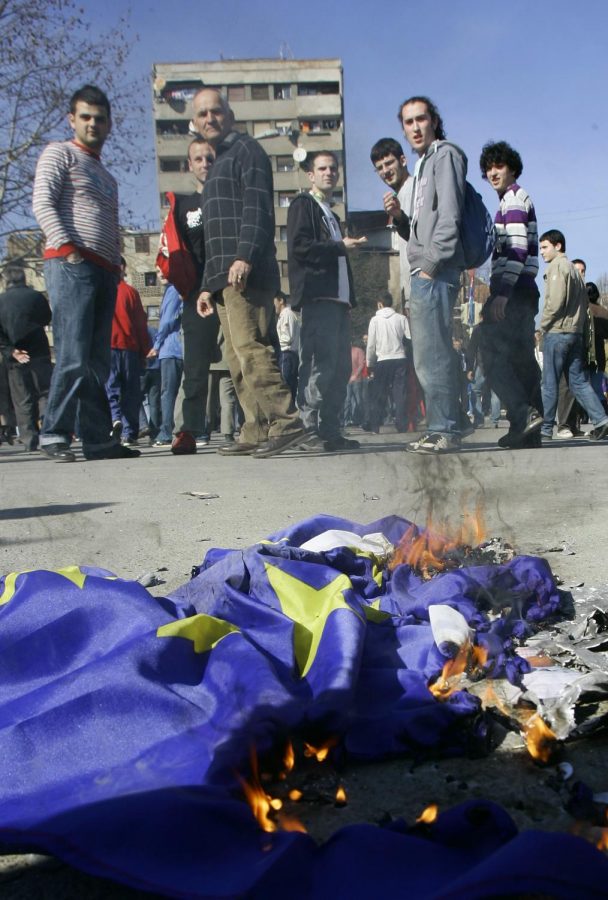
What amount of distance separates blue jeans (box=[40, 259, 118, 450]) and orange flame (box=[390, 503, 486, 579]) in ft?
8.21

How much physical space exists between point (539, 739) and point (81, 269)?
365 centimetres

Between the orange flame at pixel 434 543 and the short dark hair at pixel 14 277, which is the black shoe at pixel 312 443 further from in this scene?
the short dark hair at pixel 14 277

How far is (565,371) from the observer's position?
830 centimetres

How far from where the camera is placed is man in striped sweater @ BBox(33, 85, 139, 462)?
3463mm

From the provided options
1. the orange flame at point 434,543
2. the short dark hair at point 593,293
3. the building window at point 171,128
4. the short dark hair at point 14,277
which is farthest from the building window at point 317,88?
the short dark hair at point 593,293

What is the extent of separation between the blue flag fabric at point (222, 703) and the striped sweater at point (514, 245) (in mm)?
2435

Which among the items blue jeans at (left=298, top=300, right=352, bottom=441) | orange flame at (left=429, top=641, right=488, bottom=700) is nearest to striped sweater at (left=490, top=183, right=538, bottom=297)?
blue jeans at (left=298, top=300, right=352, bottom=441)

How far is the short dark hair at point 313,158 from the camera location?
2.99m

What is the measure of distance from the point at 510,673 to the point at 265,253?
2.80m

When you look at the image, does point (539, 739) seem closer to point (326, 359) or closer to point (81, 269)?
point (326, 359)

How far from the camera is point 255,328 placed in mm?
5148

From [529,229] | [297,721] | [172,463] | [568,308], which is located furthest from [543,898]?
[568,308]

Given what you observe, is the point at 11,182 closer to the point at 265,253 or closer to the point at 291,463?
the point at 265,253

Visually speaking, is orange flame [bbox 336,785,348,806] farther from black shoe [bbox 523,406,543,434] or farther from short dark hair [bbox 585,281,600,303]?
short dark hair [bbox 585,281,600,303]
